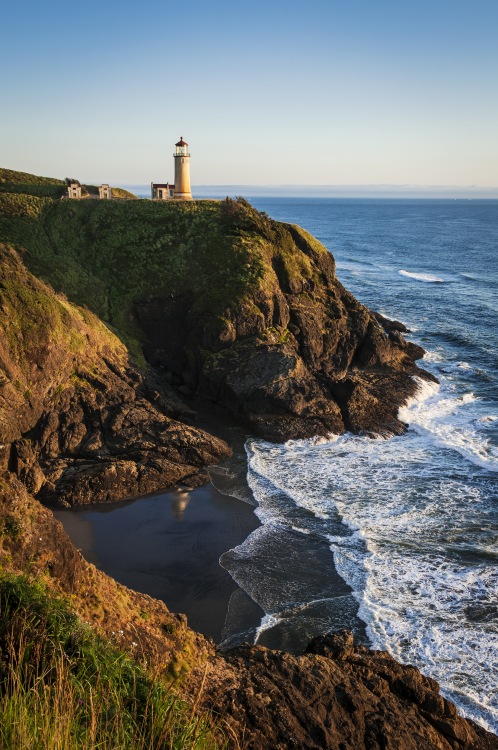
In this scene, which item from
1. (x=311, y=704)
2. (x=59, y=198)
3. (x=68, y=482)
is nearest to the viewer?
(x=311, y=704)

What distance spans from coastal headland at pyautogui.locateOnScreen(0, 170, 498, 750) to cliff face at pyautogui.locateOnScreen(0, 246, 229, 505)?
9 centimetres

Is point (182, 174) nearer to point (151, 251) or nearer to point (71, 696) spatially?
point (151, 251)

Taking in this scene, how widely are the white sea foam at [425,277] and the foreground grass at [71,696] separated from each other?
7940cm

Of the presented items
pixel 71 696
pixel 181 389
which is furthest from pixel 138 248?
pixel 71 696

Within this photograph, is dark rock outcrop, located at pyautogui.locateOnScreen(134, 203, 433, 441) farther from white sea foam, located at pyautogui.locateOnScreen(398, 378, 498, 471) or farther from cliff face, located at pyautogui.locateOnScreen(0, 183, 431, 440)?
white sea foam, located at pyautogui.locateOnScreen(398, 378, 498, 471)

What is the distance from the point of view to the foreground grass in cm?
673

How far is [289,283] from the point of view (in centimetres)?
4541

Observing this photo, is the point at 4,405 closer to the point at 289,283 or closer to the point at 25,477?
the point at 25,477

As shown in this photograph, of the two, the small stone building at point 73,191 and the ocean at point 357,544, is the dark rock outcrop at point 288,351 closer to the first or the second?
the ocean at point 357,544

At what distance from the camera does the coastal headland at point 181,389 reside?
1389 cm

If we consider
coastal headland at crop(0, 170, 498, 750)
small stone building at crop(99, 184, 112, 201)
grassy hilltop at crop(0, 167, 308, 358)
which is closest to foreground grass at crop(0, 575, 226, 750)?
coastal headland at crop(0, 170, 498, 750)

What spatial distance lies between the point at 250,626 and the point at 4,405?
50.0 ft

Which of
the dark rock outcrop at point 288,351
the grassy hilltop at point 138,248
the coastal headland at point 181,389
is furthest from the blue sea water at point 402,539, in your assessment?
the grassy hilltop at point 138,248

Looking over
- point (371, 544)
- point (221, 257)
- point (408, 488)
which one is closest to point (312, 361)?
point (221, 257)
